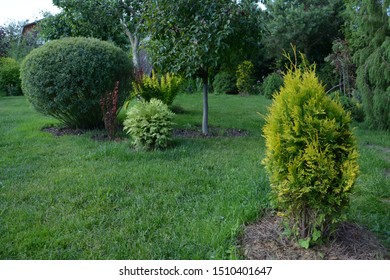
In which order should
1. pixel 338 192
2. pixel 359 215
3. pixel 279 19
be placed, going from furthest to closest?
1. pixel 279 19
2. pixel 359 215
3. pixel 338 192

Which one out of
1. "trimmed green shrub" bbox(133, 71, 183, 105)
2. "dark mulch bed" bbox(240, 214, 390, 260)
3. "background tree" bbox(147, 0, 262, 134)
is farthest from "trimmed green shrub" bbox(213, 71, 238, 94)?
"dark mulch bed" bbox(240, 214, 390, 260)

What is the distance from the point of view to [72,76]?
264 inches

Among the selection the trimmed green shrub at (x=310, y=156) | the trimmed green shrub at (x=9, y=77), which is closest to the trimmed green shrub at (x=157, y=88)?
the trimmed green shrub at (x=310, y=156)

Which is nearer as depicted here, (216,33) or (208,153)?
(208,153)

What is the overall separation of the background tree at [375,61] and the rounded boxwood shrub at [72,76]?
5533 mm

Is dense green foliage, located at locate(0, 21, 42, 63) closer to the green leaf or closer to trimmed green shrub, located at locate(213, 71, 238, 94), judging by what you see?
trimmed green shrub, located at locate(213, 71, 238, 94)

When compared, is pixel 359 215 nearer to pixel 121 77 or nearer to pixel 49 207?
pixel 49 207

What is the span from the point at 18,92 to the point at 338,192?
17967 millimetres

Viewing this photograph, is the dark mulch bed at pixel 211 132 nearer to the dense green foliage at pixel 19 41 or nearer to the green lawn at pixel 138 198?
the green lawn at pixel 138 198

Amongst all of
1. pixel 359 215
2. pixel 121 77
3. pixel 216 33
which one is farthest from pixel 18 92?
pixel 359 215

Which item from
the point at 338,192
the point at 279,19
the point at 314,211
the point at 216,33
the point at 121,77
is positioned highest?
the point at 279,19

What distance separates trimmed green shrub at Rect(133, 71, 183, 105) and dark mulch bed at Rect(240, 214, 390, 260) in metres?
5.21

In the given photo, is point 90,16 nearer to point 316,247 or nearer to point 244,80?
point 244,80

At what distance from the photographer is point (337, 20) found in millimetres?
16938
